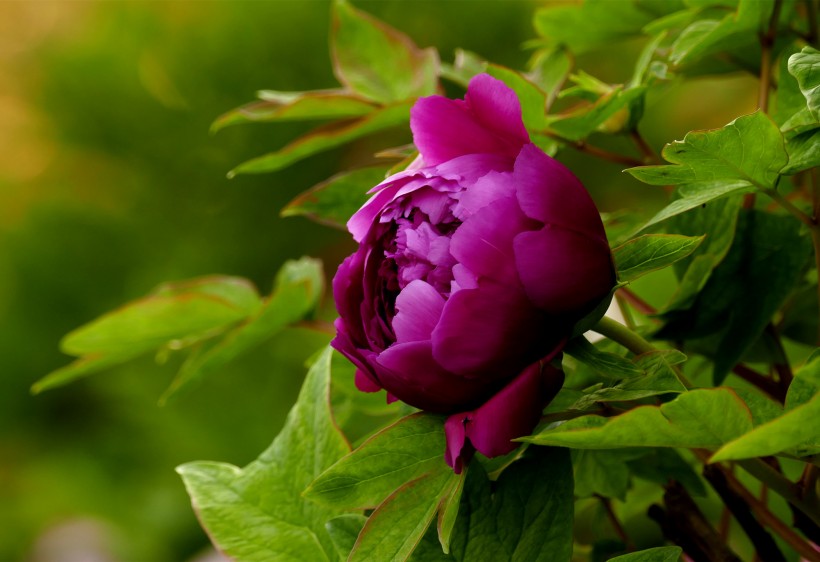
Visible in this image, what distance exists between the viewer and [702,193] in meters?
0.15

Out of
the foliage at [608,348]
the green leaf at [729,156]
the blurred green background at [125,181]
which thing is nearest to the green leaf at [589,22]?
the foliage at [608,348]

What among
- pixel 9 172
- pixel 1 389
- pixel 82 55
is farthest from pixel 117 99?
pixel 1 389

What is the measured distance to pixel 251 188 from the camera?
1.57 metres

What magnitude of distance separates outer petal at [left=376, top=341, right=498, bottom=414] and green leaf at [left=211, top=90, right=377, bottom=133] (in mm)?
122

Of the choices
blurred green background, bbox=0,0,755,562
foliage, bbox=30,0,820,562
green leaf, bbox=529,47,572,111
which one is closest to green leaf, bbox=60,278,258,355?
foliage, bbox=30,0,820,562

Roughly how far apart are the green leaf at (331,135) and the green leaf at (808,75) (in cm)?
11

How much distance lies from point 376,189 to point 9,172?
5.36 ft

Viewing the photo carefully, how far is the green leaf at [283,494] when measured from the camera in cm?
17

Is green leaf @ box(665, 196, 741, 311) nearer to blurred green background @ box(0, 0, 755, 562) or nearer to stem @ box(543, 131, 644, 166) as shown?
stem @ box(543, 131, 644, 166)

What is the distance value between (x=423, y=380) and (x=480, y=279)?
0.02m

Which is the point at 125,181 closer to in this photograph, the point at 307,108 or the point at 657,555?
the point at 307,108

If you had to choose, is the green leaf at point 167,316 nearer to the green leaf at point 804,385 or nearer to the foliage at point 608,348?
the foliage at point 608,348

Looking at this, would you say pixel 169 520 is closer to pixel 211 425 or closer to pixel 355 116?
pixel 211 425

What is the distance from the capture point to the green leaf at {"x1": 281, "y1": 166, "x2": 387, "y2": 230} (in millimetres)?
215
